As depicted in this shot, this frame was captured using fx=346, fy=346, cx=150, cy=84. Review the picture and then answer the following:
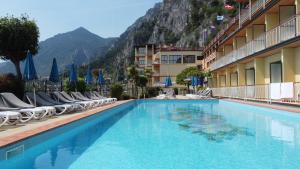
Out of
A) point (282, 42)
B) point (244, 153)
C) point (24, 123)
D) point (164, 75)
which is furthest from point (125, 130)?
point (164, 75)

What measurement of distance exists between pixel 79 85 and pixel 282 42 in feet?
61.5

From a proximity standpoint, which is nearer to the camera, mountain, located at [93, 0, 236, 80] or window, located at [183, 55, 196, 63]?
window, located at [183, 55, 196, 63]

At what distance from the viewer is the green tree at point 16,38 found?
27.1 m

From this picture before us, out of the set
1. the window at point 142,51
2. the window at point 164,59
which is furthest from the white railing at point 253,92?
the window at point 142,51

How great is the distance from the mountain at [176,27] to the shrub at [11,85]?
74.9m

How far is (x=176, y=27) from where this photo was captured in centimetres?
12962

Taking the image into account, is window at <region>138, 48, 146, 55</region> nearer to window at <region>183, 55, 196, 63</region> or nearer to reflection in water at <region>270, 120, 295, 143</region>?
window at <region>183, 55, 196, 63</region>

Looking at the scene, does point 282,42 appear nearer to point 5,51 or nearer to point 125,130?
point 125,130

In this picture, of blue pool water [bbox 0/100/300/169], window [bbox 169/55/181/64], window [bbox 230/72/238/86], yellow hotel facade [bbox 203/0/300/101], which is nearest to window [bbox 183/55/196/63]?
window [bbox 169/55/181/64]

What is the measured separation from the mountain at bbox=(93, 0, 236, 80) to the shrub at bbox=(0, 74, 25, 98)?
246 feet

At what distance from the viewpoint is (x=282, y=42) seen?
1700cm

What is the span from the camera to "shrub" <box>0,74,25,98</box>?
1836 cm

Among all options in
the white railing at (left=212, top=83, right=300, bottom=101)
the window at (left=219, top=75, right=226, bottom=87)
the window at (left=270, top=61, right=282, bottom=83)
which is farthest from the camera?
the window at (left=219, top=75, right=226, bottom=87)

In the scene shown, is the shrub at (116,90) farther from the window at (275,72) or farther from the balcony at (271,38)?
the window at (275,72)
